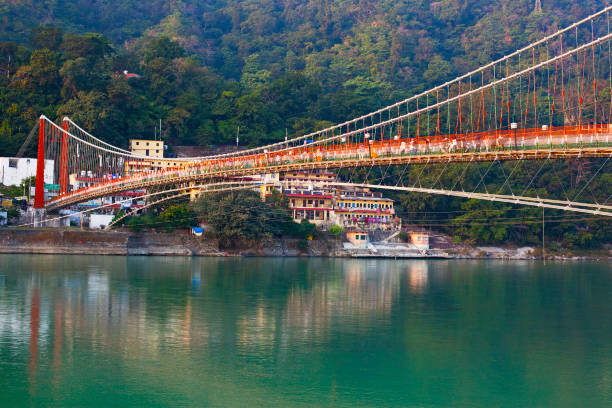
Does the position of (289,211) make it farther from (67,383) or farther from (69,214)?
(67,383)

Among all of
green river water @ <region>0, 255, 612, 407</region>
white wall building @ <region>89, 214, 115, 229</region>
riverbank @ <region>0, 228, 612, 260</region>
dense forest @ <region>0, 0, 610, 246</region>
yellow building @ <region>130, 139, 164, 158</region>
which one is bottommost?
green river water @ <region>0, 255, 612, 407</region>

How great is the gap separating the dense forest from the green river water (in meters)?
26.0

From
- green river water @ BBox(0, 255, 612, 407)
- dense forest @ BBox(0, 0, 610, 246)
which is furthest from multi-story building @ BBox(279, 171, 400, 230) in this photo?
green river water @ BBox(0, 255, 612, 407)

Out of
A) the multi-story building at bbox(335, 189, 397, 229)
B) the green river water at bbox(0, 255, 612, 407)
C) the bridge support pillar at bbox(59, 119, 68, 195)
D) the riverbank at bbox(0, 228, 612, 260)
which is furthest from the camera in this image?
the multi-story building at bbox(335, 189, 397, 229)

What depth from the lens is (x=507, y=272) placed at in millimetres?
36000

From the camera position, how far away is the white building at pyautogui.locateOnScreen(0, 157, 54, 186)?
44.5 m

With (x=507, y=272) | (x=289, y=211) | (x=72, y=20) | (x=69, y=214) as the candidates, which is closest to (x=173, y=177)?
(x=69, y=214)

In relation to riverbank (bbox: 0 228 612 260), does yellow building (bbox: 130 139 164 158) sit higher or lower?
higher

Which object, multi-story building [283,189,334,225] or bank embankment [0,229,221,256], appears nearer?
bank embankment [0,229,221,256]

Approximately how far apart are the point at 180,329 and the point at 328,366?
4259 mm

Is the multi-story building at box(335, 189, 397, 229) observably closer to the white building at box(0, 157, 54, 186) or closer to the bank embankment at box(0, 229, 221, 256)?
the bank embankment at box(0, 229, 221, 256)

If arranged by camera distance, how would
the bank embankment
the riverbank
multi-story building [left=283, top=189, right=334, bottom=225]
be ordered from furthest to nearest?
multi-story building [left=283, top=189, right=334, bottom=225]
the riverbank
the bank embankment

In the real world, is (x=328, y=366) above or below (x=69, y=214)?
below

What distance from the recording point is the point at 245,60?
294ft
